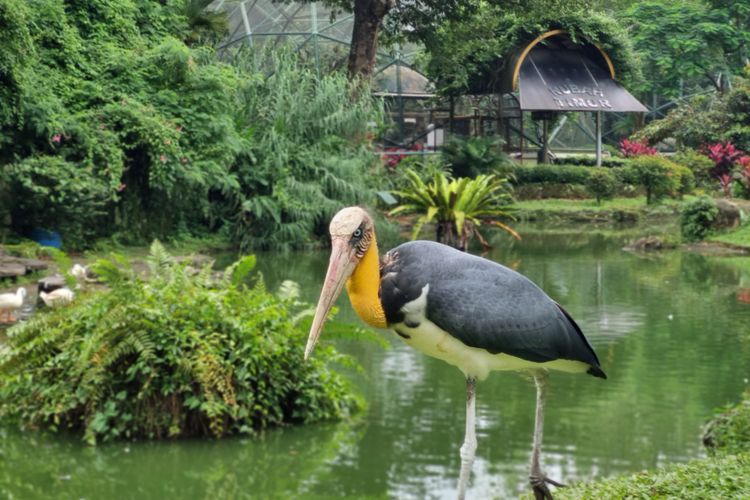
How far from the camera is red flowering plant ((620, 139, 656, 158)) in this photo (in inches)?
1239

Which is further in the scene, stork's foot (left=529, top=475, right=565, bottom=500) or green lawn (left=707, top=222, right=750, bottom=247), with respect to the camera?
green lawn (left=707, top=222, right=750, bottom=247)

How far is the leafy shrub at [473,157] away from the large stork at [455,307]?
21171mm

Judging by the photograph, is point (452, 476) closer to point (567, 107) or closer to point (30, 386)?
point (30, 386)

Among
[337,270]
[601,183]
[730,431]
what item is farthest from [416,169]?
[337,270]

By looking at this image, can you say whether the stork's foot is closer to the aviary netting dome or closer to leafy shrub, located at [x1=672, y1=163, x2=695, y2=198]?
leafy shrub, located at [x1=672, y1=163, x2=695, y2=198]

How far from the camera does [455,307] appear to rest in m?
4.72

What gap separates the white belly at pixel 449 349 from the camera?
15.5 ft

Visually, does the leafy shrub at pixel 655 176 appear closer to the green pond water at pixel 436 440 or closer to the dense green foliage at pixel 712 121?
the dense green foliage at pixel 712 121

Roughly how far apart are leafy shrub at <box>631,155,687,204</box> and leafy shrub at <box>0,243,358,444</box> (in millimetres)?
19893

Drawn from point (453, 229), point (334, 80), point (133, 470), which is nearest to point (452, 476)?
point (133, 470)

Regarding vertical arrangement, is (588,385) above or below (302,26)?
below

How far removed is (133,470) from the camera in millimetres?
7168

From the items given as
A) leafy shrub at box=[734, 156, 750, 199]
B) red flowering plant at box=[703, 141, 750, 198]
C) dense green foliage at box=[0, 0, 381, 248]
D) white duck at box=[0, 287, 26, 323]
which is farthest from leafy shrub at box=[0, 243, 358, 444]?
red flowering plant at box=[703, 141, 750, 198]

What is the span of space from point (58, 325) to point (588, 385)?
4214 millimetres
